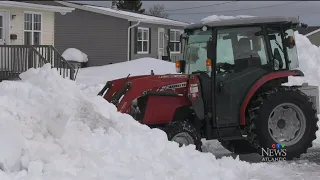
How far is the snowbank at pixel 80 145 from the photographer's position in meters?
5.48

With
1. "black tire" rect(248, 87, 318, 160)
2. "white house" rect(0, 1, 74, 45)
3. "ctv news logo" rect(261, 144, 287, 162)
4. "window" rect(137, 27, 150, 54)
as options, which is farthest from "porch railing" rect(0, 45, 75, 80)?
"window" rect(137, 27, 150, 54)

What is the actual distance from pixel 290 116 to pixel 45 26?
53.1ft

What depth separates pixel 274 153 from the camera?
7.93 metres

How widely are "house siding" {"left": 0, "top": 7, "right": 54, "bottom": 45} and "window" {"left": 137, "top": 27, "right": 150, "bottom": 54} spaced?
7583 millimetres

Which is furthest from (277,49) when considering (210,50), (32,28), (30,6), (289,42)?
(32,28)

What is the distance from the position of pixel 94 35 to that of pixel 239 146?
20.4 m

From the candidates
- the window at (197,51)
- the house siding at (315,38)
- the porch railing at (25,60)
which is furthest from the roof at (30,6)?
the window at (197,51)

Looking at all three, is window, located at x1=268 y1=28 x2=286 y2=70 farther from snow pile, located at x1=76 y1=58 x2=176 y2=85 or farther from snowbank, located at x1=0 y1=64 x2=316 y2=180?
snow pile, located at x1=76 y1=58 x2=176 y2=85

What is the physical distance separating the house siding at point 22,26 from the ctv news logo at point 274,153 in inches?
599

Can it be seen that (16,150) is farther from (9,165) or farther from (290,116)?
(290,116)

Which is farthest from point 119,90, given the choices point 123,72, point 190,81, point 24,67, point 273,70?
point 123,72

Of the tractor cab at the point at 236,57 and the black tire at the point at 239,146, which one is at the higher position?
the tractor cab at the point at 236,57

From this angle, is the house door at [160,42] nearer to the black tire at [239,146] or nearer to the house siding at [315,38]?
the house siding at [315,38]

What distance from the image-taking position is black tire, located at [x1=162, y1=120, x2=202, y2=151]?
7.38 meters
